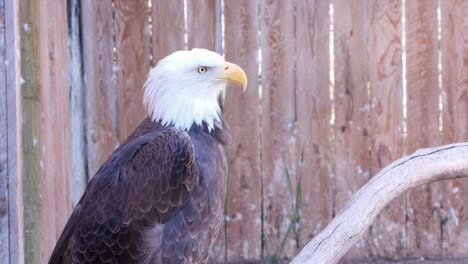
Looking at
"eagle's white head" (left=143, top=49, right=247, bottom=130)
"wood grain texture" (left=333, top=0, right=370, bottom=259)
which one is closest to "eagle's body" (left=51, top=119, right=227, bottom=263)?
"eagle's white head" (left=143, top=49, right=247, bottom=130)

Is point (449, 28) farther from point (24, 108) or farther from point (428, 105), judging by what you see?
point (24, 108)

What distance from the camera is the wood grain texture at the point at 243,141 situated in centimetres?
479

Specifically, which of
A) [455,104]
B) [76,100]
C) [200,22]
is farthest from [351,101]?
[76,100]

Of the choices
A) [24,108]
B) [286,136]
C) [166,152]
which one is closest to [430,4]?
[286,136]

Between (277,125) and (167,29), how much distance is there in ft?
3.13

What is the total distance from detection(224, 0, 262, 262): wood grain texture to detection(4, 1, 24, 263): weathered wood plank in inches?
71.8

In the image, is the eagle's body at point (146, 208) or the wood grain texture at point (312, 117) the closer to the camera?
the eagle's body at point (146, 208)

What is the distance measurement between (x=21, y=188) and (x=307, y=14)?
7.58ft

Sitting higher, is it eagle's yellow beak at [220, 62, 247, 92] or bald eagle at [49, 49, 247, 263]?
eagle's yellow beak at [220, 62, 247, 92]

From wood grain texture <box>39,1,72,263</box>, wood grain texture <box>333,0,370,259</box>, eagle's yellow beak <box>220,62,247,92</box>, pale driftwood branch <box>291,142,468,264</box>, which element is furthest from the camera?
wood grain texture <box>333,0,370,259</box>

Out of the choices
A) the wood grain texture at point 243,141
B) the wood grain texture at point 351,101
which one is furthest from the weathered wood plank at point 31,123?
the wood grain texture at point 351,101

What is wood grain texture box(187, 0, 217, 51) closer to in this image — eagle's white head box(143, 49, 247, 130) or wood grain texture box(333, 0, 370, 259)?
wood grain texture box(333, 0, 370, 259)

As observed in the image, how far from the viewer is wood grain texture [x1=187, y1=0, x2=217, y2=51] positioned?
4750 millimetres

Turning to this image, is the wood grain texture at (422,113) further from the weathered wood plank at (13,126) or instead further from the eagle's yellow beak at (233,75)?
the weathered wood plank at (13,126)
